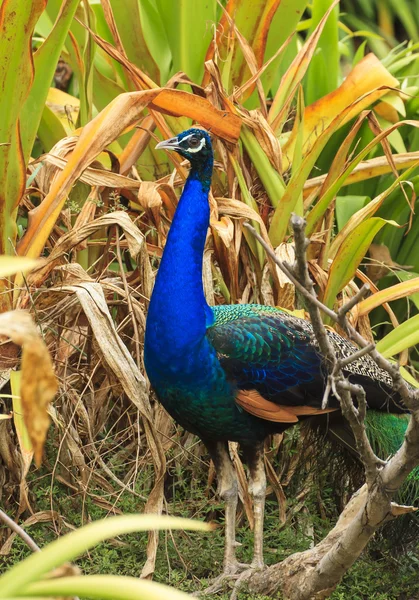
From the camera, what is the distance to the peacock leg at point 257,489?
3172mm

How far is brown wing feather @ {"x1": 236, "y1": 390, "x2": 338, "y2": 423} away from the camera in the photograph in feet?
10.2

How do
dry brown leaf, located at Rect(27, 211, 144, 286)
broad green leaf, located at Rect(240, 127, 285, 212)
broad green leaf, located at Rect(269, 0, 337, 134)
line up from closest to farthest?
dry brown leaf, located at Rect(27, 211, 144, 286) < broad green leaf, located at Rect(240, 127, 285, 212) < broad green leaf, located at Rect(269, 0, 337, 134)

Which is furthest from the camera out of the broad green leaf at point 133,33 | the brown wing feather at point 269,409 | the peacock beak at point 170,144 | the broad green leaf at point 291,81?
the broad green leaf at point 133,33

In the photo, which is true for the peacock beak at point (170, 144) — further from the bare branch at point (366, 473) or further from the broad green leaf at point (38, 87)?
the bare branch at point (366, 473)

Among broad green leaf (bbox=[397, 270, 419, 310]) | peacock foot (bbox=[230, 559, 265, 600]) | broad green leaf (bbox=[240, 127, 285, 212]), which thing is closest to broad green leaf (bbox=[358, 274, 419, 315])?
broad green leaf (bbox=[240, 127, 285, 212])

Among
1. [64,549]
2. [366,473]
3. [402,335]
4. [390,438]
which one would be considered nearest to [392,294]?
[402,335]

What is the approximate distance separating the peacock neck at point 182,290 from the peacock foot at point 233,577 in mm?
769

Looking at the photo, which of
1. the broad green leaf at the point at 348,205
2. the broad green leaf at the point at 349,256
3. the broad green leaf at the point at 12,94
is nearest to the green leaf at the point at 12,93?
the broad green leaf at the point at 12,94

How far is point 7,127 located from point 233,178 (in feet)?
3.78

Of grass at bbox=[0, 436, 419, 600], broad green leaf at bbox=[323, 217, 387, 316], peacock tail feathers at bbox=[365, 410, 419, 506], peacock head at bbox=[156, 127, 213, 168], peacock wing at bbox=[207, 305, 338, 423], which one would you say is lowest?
grass at bbox=[0, 436, 419, 600]

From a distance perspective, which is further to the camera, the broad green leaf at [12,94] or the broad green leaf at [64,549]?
the broad green leaf at [12,94]

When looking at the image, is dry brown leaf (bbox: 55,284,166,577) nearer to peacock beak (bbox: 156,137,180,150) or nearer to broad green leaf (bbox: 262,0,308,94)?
peacock beak (bbox: 156,137,180,150)

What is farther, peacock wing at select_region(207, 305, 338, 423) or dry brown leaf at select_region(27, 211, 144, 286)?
dry brown leaf at select_region(27, 211, 144, 286)

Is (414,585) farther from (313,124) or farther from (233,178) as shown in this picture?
(313,124)
